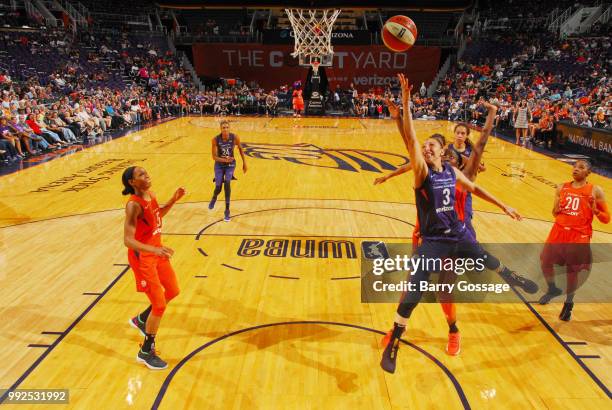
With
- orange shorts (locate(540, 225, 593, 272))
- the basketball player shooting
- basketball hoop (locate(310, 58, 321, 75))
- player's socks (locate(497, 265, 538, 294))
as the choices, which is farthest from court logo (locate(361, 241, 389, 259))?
basketball hoop (locate(310, 58, 321, 75))

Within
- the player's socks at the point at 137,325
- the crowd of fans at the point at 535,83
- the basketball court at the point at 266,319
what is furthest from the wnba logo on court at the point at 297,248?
the crowd of fans at the point at 535,83

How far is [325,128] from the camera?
22.9 meters

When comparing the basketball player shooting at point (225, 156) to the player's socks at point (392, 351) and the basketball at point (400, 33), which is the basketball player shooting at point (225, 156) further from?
the player's socks at point (392, 351)

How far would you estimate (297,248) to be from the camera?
7461 mm

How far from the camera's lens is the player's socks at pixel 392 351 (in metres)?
4.30

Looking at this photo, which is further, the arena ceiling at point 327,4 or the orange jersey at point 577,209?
the arena ceiling at point 327,4

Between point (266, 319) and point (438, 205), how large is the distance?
2203 millimetres

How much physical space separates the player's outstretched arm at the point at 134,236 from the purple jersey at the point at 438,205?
2080 millimetres

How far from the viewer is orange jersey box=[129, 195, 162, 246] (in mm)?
4266

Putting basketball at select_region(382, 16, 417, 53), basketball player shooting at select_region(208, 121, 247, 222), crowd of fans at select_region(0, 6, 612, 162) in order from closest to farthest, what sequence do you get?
basketball at select_region(382, 16, 417, 53), basketball player shooting at select_region(208, 121, 247, 222), crowd of fans at select_region(0, 6, 612, 162)

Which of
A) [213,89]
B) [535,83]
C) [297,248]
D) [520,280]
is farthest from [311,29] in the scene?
[520,280]

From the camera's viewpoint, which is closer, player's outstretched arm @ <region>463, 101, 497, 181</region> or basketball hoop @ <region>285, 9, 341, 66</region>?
player's outstretched arm @ <region>463, 101, 497, 181</region>

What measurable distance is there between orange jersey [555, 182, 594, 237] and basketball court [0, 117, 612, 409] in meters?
1.02

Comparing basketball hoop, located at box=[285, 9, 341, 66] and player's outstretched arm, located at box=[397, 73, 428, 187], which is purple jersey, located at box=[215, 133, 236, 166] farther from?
basketball hoop, located at box=[285, 9, 341, 66]
